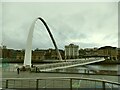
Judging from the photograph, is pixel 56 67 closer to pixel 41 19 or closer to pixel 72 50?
pixel 41 19

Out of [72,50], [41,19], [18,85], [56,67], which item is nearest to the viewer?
[18,85]

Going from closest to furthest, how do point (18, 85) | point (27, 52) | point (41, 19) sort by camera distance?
point (18, 85) → point (27, 52) → point (41, 19)

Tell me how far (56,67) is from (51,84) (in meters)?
13.6

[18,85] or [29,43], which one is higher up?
[29,43]

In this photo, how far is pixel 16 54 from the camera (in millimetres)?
70688

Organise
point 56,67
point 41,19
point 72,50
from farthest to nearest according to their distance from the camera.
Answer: point 72,50 < point 41,19 < point 56,67

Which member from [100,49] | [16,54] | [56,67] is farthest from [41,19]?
[100,49]

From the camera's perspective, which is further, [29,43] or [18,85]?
[29,43]

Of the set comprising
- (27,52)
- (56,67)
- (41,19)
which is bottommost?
(56,67)

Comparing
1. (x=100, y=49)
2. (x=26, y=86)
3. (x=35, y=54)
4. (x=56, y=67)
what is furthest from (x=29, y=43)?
(x=100, y=49)

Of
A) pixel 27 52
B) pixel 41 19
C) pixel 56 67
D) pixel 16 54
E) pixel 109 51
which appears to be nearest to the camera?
pixel 56 67

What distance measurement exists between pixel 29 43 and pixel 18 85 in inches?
719

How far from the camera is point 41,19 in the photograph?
29.5 meters

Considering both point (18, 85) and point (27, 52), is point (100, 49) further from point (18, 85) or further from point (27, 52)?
point (18, 85)
